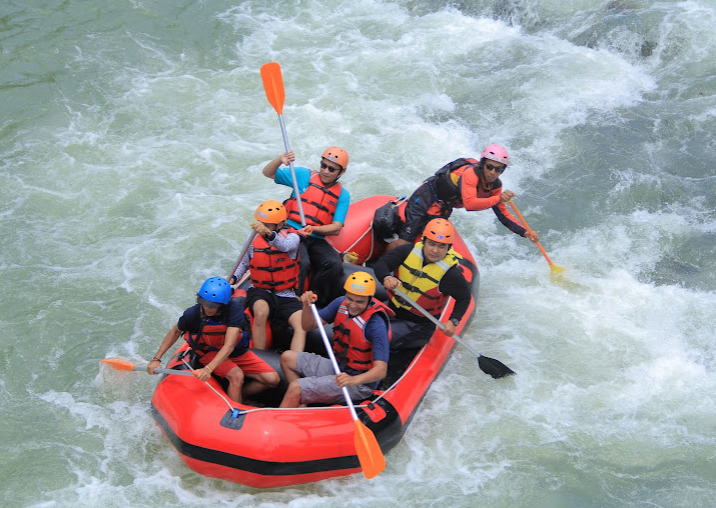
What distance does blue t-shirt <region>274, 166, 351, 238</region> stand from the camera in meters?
5.38

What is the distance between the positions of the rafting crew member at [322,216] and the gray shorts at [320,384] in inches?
28.8

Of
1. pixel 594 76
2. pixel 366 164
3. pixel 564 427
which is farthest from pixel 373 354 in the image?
pixel 594 76

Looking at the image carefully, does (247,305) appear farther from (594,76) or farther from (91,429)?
(594,76)

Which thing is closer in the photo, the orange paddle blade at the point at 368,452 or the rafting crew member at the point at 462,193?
the orange paddle blade at the point at 368,452

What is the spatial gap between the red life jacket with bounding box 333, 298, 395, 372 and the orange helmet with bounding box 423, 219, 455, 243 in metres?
0.56

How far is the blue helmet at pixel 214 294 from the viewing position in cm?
424

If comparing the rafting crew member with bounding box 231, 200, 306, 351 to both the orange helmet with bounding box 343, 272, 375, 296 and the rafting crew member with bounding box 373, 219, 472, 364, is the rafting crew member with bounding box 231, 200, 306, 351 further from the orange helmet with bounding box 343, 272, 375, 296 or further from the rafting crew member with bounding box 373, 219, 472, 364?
the orange helmet with bounding box 343, 272, 375, 296

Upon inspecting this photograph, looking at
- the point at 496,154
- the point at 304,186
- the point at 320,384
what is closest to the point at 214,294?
the point at 320,384

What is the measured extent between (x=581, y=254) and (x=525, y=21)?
4.61 metres

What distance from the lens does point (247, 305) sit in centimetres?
491

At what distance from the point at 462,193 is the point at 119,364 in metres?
2.60

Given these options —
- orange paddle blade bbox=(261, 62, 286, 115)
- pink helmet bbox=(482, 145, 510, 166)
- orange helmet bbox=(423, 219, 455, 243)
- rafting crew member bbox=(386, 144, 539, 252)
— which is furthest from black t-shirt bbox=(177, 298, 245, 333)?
orange paddle blade bbox=(261, 62, 286, 115)

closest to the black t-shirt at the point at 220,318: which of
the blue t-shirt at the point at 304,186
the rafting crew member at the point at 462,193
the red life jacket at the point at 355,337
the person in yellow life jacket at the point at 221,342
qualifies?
the person in yellow life jacket at the point at 221,342

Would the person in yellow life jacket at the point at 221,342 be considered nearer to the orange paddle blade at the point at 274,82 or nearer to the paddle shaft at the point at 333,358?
the paddle shaft at the point at 333,358
